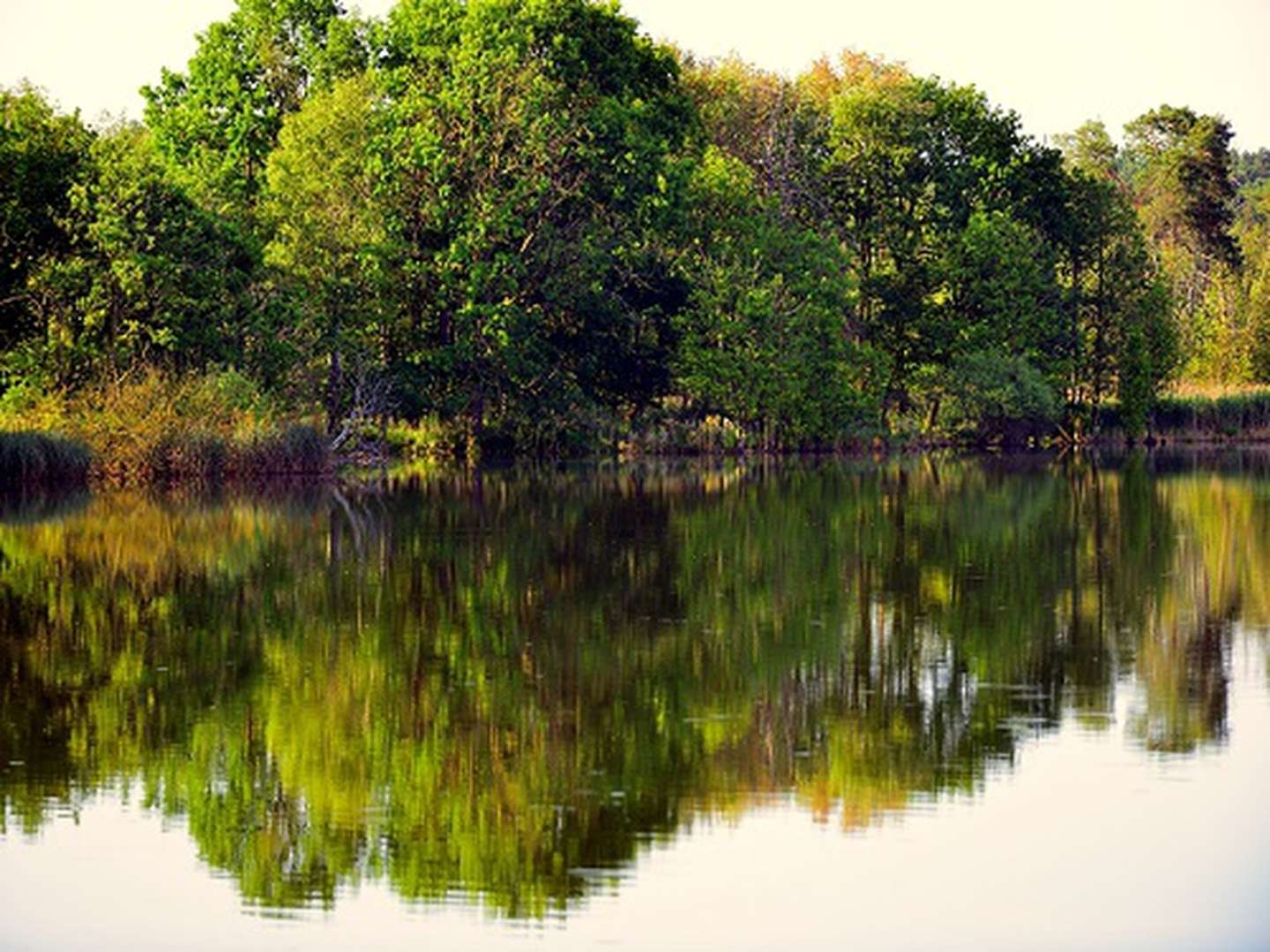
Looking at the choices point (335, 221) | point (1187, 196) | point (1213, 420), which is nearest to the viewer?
point (335, 221)

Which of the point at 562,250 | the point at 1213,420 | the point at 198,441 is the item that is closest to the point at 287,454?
the point at 198,441

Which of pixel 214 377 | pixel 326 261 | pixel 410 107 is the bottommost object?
pixel 214 377

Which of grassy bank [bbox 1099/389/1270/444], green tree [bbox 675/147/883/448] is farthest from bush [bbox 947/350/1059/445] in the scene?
grassy bank [bbox 1099/389/1270/444]

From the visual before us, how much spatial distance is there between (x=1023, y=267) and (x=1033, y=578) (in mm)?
46770

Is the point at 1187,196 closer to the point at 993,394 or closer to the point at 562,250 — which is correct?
the point at 993,394

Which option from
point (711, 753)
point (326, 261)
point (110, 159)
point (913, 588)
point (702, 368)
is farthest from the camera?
point (702, 368)

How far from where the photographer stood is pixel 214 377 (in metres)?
44.5

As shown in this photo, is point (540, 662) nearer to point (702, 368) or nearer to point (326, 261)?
point (326, 261)

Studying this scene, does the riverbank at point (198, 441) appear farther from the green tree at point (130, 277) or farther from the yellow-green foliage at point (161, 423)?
the green tree at point (130, 277)

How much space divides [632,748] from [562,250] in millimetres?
43331

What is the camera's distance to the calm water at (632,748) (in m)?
10.3

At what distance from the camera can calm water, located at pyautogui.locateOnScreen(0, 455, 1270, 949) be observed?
10289 millimetres

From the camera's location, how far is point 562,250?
184 feet

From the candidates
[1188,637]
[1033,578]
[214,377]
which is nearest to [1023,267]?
[214,377]
